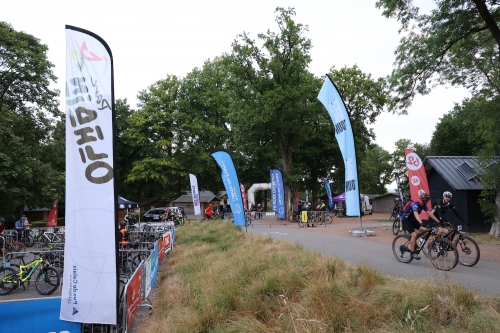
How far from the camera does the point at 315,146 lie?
4325 cm

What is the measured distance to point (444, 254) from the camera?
8.09 metres

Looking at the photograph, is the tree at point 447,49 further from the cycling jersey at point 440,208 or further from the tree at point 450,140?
the tree at point 450,140

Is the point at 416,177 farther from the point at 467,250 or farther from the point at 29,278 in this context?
the point at 29,278

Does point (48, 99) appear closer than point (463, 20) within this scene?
No

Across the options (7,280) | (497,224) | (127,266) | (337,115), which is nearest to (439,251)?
(337,115)

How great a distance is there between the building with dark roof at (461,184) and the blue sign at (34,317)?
59.5 ft

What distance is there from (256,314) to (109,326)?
82.6 inches

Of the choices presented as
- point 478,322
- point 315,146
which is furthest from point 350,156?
point 315,146

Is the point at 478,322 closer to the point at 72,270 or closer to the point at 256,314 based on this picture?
the point at 256,314

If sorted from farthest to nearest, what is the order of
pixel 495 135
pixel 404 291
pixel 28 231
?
1. pixel 28 231
2. pixel 495 135
3. pixel 404 291

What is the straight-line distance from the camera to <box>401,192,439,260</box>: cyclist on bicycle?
8.50 meters

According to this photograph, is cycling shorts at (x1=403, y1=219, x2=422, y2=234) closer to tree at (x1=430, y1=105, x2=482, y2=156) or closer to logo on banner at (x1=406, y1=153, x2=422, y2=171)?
logo on banner at (x1=406, y1=153, x2=422, y2=171)

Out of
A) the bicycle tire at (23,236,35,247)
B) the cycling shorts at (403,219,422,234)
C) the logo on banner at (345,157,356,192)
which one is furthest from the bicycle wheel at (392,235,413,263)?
the bicycle tire at (23,236,35,247)

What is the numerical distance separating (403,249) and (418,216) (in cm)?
127
